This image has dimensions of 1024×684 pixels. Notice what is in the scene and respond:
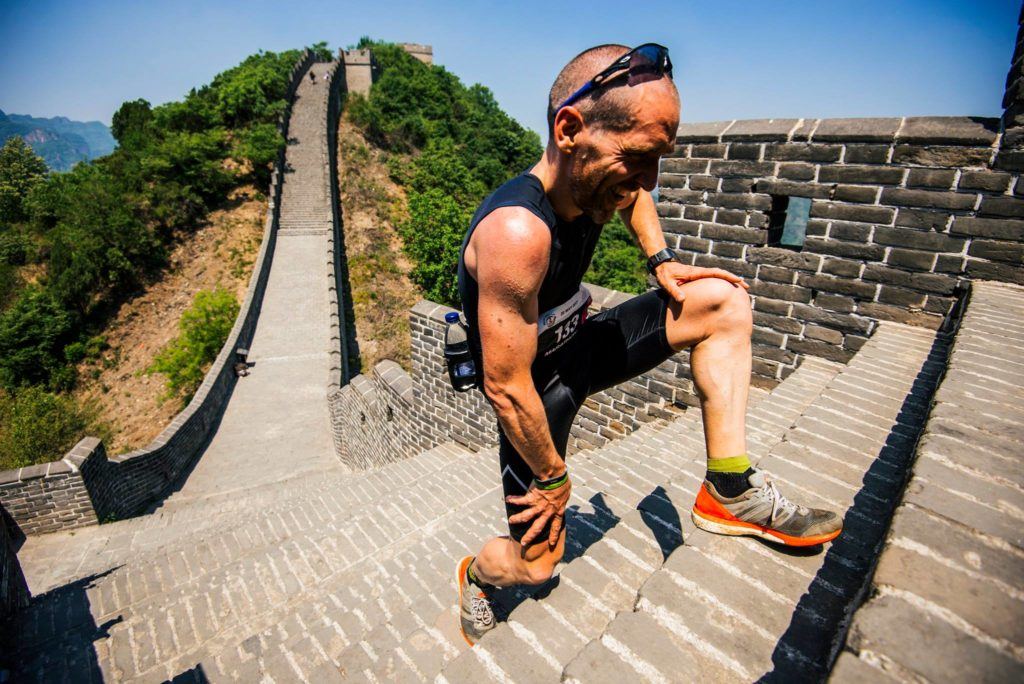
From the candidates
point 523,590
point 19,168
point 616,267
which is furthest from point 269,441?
point 19,168

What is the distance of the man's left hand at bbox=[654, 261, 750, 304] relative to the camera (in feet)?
6.16

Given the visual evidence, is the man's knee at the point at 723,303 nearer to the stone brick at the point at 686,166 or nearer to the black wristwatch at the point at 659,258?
the black wristwatch at the point at 659,258

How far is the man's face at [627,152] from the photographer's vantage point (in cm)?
146

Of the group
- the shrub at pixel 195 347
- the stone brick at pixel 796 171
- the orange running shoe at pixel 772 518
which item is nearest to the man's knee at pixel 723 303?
the orange running shoe at pixel 772 518

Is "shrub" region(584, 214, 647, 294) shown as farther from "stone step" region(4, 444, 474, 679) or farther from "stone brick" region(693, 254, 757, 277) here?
"stone brick" region(693, 254, 757, 277)

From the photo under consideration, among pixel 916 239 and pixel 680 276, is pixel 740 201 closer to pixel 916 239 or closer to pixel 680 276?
pixel 916 239

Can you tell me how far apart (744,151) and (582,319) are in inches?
131

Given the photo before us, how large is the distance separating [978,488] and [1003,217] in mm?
3044

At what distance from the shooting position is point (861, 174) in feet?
12.4

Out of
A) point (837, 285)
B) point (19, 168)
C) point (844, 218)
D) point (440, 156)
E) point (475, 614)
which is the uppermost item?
point (440, 156)

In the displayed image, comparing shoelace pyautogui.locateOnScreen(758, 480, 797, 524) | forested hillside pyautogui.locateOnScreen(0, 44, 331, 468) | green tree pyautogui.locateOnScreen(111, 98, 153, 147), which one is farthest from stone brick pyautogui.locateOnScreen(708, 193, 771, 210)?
green tree pyautogui.locateOnScreen(111, 98, 153, 147)

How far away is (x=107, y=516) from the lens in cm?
851

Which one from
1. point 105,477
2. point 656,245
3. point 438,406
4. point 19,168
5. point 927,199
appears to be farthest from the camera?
point 19,168

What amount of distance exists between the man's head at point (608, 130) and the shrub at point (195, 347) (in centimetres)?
1575
